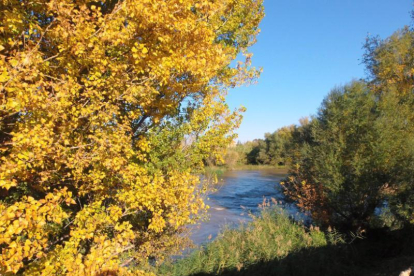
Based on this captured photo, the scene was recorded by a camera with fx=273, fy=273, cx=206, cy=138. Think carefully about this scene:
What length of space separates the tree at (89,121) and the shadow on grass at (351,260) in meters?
3.65

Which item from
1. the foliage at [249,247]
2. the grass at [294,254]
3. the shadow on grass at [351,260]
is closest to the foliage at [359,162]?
the shadow on grass at [351,260]

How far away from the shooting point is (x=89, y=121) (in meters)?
4.25

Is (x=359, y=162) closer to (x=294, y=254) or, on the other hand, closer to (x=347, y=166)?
(x=347, y=166)

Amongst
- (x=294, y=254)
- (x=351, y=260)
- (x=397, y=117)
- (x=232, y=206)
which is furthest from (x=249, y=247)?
(x=232, y=206)

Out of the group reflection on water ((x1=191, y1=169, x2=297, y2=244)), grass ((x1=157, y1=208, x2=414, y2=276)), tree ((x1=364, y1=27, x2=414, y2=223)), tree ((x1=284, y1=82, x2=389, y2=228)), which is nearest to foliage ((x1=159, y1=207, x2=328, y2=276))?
grass ((x1=157, y1=208, x2=414, y2=276))

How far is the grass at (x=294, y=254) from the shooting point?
24.8 feet

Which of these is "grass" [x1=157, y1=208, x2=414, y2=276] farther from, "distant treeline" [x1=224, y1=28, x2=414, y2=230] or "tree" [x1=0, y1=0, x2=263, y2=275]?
"tree" [x1=0, y1=0, x2=263, y2=275]

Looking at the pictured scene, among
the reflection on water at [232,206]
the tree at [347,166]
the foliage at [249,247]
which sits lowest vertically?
the reflection on water at [232,206]

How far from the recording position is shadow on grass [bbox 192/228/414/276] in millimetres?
7449

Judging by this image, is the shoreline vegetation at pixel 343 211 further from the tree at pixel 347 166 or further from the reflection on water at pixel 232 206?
the reflection on water at pixel 232 206

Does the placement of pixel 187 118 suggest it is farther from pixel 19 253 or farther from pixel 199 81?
pixel 19 253

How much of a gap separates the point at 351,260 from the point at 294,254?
1.90m

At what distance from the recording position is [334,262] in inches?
321

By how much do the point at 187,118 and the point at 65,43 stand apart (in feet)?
13.4
